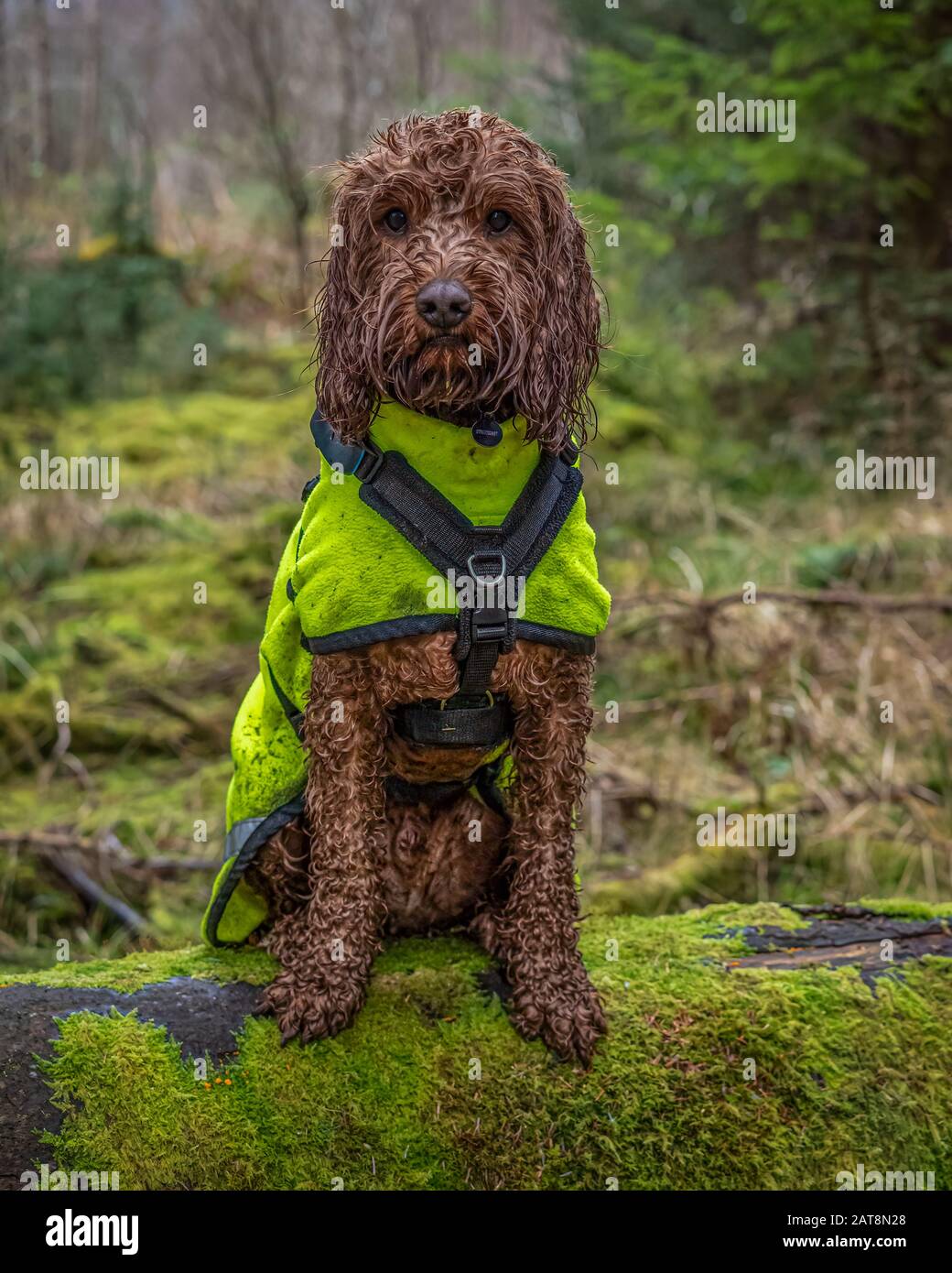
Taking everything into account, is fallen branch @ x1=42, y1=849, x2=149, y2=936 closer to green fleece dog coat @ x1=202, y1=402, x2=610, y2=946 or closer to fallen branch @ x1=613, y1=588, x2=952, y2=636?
green fleece dog coat @ x1=202, y1=402, x2=610, y2=946

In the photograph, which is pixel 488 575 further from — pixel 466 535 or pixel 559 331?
pixel 559 331

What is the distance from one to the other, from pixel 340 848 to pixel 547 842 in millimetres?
559

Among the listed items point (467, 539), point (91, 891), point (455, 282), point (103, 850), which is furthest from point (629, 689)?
point (455, 282)

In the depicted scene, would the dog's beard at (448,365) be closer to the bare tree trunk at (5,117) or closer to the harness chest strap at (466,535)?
the harness chest strap at (466,535)

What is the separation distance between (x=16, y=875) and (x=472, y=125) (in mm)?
3979

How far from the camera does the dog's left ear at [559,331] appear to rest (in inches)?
104

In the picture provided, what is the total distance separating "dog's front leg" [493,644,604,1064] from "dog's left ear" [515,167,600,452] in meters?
0.60

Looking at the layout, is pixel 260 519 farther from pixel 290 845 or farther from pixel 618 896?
pixel 290 845

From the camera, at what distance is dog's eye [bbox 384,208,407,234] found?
2.61m

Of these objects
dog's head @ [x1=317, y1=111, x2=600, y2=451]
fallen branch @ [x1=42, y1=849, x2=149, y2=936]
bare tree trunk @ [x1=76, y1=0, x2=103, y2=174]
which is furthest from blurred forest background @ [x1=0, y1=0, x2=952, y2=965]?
bare tree trunk @ [x1=76, y1=0, x2=103, y2=174]

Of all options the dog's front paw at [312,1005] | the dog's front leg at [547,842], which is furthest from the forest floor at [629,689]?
the dog's front paw at [312,1005]

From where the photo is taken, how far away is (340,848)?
286cm

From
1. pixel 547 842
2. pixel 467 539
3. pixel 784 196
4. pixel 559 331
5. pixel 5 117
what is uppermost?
pixel 5 117

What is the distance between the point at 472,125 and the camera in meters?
2.59
